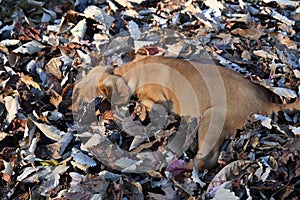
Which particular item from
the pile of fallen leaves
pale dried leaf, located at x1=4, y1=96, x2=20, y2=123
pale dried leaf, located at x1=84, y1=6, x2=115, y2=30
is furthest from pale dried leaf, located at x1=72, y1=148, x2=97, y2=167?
pale dried leaf, located at x1=84, y1=6, x2=115, y2=30

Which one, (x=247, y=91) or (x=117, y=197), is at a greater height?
(x=247, y=91)

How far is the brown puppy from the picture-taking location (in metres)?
3.36

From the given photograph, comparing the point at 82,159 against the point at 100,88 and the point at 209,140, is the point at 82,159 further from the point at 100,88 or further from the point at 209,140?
the point at 209,140

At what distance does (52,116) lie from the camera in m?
3.60

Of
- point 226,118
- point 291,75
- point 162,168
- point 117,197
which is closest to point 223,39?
point 291,75

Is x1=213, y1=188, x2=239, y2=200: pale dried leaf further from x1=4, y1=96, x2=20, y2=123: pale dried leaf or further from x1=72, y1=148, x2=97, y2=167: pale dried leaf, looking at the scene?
x1=4, y1=96, x2=20, y2=123: pale dried leaf

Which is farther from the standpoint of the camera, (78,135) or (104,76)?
(104,76)

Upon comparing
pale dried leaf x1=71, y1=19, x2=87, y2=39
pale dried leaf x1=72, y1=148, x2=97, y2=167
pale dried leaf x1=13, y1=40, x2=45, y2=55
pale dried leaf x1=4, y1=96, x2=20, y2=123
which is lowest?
pale dried leaf x1=72, y1=148, x2=97, y2=167

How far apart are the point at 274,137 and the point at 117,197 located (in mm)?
Answer: 1111

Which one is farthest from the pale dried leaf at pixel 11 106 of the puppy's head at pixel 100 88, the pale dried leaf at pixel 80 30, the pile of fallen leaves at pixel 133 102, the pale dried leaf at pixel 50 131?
the pale dried leaf at pixel 80 30

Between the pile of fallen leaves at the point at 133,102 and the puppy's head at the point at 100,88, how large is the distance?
93 millimetres

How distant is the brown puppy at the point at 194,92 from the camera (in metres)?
3.36

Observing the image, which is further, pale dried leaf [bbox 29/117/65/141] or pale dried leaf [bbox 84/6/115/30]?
pale dried leaf [bbox 84/6/115/30]

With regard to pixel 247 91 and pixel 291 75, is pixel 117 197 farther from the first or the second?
pixel 291 75
